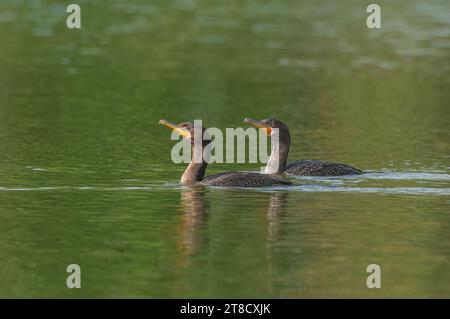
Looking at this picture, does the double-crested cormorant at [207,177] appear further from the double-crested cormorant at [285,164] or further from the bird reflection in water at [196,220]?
the double-crested cormorant at [285,164]

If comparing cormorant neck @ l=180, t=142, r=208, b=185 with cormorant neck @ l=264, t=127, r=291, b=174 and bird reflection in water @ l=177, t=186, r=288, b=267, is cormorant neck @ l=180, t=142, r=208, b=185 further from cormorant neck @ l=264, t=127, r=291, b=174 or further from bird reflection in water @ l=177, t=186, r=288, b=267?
cormorant neck @ l=264, t=127, r=291, b=174

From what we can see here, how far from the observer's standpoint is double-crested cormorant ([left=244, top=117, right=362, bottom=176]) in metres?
19.8

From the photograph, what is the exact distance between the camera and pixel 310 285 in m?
13.4

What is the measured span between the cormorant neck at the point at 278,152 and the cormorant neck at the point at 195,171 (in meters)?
1.59

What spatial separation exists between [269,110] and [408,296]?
1337 centimetres

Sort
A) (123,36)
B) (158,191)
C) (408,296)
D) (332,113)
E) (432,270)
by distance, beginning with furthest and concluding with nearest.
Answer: (123,36) < (332,113) < (158,191) < (432,270) < (408,296)

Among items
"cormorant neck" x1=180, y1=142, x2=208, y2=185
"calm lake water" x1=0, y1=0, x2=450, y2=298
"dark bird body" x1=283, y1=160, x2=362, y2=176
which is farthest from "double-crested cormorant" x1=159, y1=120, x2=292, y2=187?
"dark bird body" x1=283, y1=160, x2=362, y2=176

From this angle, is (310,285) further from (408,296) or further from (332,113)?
(332,113)

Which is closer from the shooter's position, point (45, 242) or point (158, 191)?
point (45, 242)

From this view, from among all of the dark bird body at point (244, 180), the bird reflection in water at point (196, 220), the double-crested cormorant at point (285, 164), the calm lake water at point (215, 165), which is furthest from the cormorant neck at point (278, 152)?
the bird reflection in water at point (196, 220)

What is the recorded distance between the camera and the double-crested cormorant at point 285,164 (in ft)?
64.8

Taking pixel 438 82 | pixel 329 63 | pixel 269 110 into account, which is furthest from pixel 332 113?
pixel 329 63

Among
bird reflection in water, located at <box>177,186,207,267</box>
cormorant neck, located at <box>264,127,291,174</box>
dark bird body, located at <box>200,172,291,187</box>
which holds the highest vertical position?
cormorant neck, located at <box>264,127,291,174</box>

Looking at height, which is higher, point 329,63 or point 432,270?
point 329,63
